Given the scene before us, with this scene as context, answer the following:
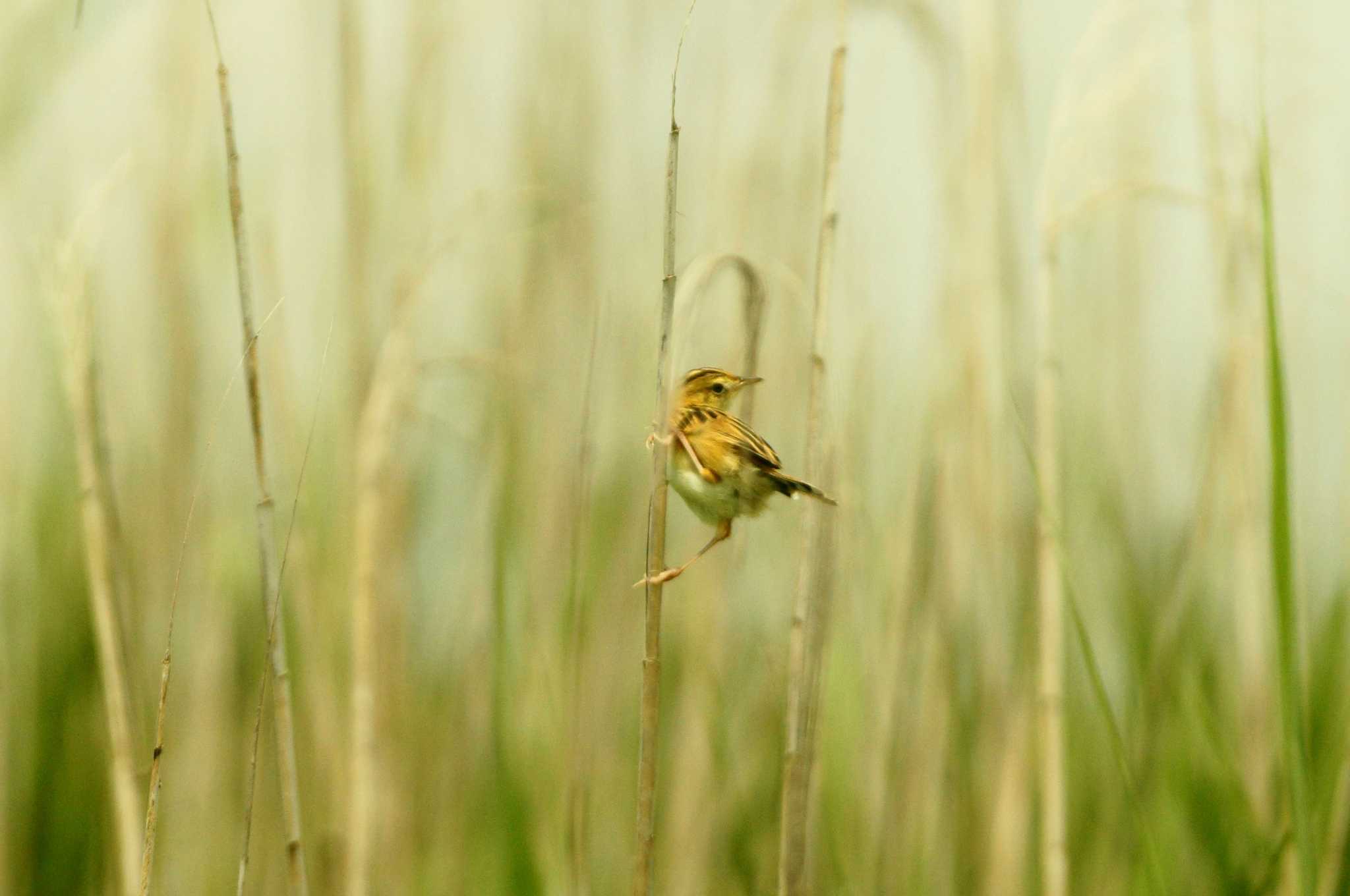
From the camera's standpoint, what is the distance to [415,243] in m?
2.22

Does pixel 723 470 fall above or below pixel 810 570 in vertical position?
above

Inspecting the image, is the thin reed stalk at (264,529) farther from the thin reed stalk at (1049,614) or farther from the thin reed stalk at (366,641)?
the thin reed stalk at (1049,614)

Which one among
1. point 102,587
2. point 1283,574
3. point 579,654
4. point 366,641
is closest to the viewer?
point 1283,574

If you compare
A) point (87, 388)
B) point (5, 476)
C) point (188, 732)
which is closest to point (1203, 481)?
point (87, 388)

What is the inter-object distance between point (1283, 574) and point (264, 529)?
92 cm

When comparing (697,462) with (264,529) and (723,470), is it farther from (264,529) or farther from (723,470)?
(264,529)

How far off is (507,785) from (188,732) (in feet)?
3.48

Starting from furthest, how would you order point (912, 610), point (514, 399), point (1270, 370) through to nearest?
1. point (514, 399)
2. point (912, 610)
3. point (1270, 370)

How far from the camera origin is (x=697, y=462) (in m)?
1.27

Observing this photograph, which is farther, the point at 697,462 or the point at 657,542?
the point at 697,462

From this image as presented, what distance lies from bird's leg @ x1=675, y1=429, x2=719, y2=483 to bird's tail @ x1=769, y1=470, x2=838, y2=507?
0.07 metres

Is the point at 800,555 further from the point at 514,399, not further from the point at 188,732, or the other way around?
the point at 188,732

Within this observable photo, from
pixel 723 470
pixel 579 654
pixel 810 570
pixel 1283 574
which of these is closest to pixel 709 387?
pixel 723 470

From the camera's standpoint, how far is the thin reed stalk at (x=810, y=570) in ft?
4.15
